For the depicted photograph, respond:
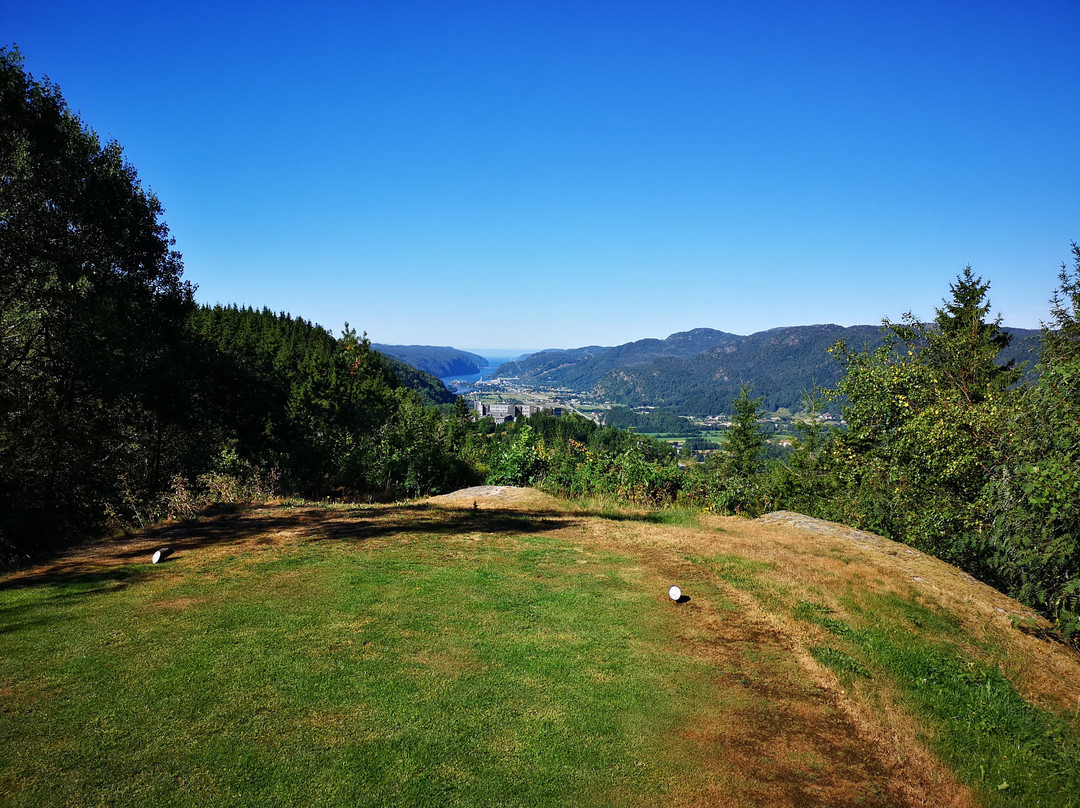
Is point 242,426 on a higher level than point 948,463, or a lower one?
higher

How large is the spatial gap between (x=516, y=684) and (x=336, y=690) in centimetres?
193

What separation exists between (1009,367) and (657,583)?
28202 millimetres

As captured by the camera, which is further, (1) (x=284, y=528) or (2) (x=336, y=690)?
(1) (x=284, y=528)

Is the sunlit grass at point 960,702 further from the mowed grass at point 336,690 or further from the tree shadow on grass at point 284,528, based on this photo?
the tree shadow on grass at point 284,528

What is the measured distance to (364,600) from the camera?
7.80m

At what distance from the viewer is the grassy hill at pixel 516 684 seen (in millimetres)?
4371

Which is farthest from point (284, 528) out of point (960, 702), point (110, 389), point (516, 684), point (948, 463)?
point (948, 463)

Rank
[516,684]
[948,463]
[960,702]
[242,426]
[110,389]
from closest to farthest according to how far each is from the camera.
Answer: [516,684] < [960,702] < [948,463] < [110,389] < [242,426]

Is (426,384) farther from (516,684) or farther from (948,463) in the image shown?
(516,684)

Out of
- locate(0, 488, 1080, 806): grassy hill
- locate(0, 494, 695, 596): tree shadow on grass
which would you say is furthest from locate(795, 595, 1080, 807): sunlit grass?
locate(0, 494, 695, 596): tree shadow on grass

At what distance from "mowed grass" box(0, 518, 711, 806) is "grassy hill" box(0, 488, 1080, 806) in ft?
0.09

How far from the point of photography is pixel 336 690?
5387mm

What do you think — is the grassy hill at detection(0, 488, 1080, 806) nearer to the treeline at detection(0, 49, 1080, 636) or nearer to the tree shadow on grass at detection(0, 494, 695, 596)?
the tree shadow on grass at detection(0, 494, 695, 596)

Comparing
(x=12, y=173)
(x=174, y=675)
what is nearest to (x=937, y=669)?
(x=174, y=675)
